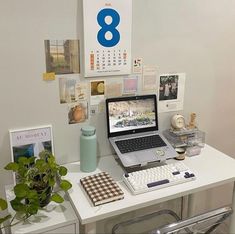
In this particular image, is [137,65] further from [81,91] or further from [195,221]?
[195,221]

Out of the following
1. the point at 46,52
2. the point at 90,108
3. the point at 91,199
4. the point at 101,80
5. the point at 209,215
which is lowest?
the point at 209,215

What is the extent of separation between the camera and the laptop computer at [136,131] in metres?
1.55

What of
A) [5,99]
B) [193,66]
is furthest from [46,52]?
[193,66]

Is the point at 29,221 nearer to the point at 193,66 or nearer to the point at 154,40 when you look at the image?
the point at 154,40

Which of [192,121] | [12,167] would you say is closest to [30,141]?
[12,167]

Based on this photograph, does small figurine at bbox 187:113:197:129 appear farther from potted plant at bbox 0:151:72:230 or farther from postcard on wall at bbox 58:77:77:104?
potted plant at bbox 0:151:72:230

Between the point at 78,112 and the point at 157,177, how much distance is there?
535 millimetres

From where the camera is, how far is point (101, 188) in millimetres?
1350

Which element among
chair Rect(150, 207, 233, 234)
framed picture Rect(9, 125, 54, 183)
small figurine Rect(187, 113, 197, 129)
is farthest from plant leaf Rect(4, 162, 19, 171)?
small figurine Rect(187, 113, 197, 129)

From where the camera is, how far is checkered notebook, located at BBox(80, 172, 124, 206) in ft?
4.22

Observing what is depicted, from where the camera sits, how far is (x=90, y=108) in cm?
162

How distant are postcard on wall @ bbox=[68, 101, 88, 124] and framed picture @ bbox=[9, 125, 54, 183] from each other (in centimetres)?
13

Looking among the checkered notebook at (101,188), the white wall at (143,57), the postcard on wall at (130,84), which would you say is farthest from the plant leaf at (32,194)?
the postcard on wall at (130,84)

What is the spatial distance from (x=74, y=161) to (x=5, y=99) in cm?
51
